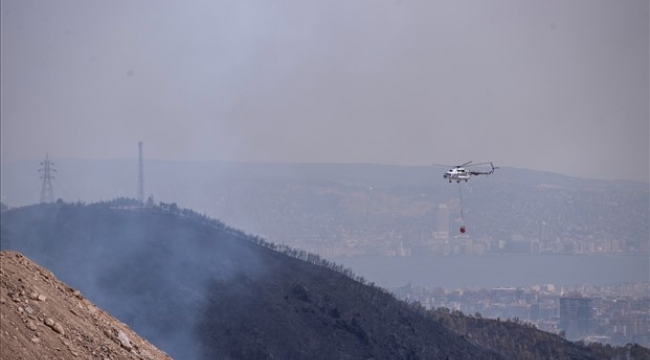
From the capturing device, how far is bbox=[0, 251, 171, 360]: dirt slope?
25.7m

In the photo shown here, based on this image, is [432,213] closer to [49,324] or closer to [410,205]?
[410,205]

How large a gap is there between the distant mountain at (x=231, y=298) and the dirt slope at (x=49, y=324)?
26.4 meters

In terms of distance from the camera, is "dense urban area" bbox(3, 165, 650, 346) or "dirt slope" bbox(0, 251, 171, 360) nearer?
"dirt slope" bbox(0, 251, 171, 360)

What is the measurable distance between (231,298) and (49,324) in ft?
136

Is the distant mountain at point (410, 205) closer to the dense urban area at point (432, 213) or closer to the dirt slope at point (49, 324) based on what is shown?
the dense urban area at point (432, 213)

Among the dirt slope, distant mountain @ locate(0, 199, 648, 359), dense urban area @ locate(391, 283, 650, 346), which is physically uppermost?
the dirt slope

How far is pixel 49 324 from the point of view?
26.9m

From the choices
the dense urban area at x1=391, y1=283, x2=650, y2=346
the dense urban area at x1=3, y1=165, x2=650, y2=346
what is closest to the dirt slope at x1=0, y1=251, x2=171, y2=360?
the dense urban area at x1=391, y1=283, x2=650, y2=346

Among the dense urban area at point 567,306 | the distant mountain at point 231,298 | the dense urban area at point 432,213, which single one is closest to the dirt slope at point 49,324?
the distant mountain at point 231,298

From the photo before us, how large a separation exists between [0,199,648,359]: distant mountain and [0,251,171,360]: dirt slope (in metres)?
26.4

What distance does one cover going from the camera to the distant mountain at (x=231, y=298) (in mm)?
62062

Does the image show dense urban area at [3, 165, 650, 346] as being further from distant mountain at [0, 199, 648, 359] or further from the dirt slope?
the dirt slope

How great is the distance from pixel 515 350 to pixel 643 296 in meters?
53.6

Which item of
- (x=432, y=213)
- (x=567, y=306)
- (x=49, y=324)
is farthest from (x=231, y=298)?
(x=432, y=213)
